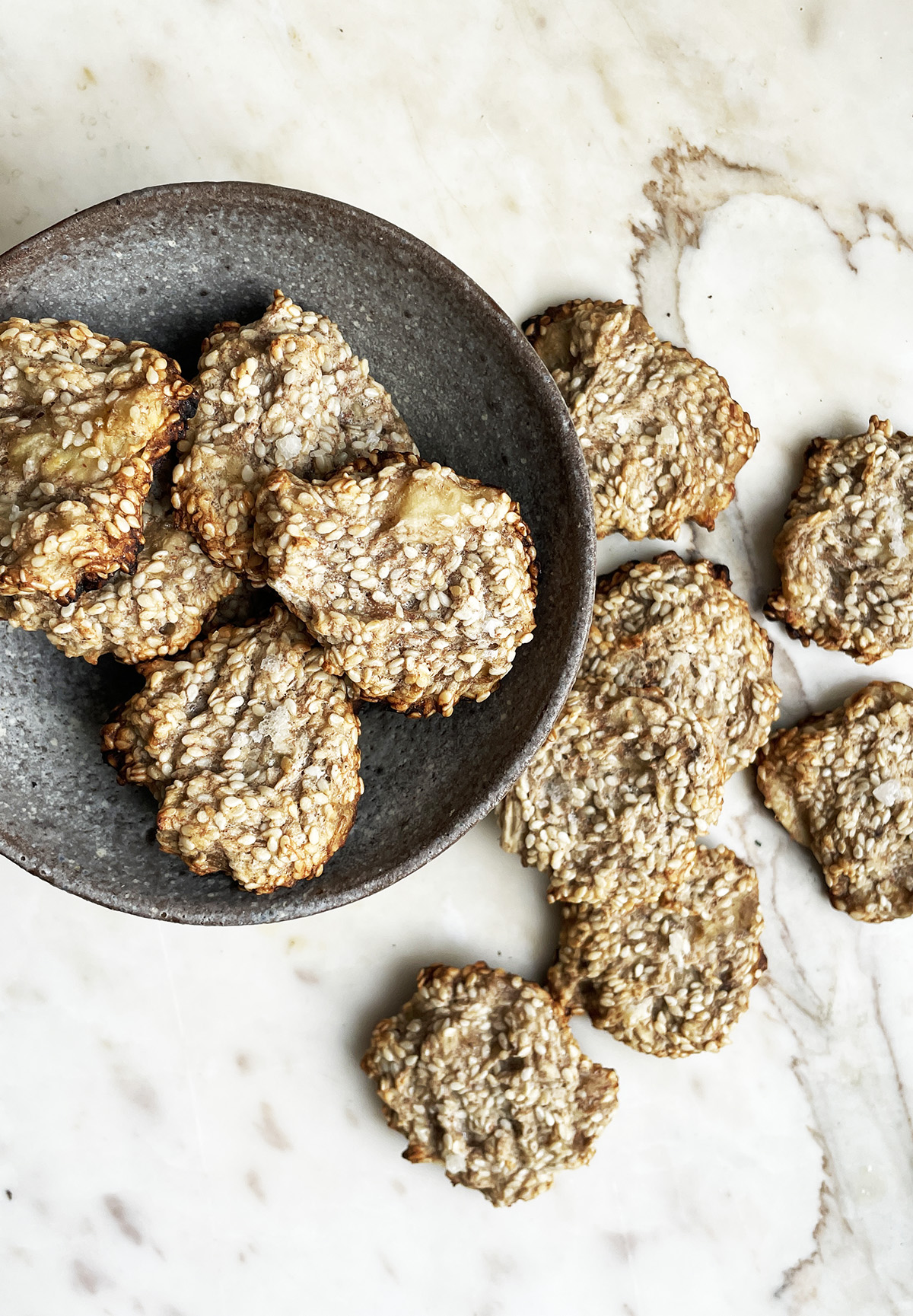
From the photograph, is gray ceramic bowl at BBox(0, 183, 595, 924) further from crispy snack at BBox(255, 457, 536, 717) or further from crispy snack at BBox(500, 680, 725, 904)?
crispy snack at BBox(500, 680, 725, 904)

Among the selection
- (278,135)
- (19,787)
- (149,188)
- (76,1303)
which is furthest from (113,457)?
(76,1303)

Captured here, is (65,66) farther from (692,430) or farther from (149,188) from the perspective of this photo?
(692,430)

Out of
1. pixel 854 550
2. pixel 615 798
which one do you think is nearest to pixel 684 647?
pixel 615 798

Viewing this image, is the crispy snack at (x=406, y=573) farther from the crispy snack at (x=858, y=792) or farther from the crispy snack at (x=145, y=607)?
the crispy snack at (x=858, y=792)

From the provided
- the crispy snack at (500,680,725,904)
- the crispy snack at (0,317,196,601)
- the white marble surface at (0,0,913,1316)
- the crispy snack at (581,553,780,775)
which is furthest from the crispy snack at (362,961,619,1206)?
the crispy snack at (0,317,196,601)

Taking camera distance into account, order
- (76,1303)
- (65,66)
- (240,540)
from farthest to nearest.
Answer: (76,1303) → (65,66) → (240,540)

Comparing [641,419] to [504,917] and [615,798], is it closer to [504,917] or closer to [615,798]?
[615,798]
